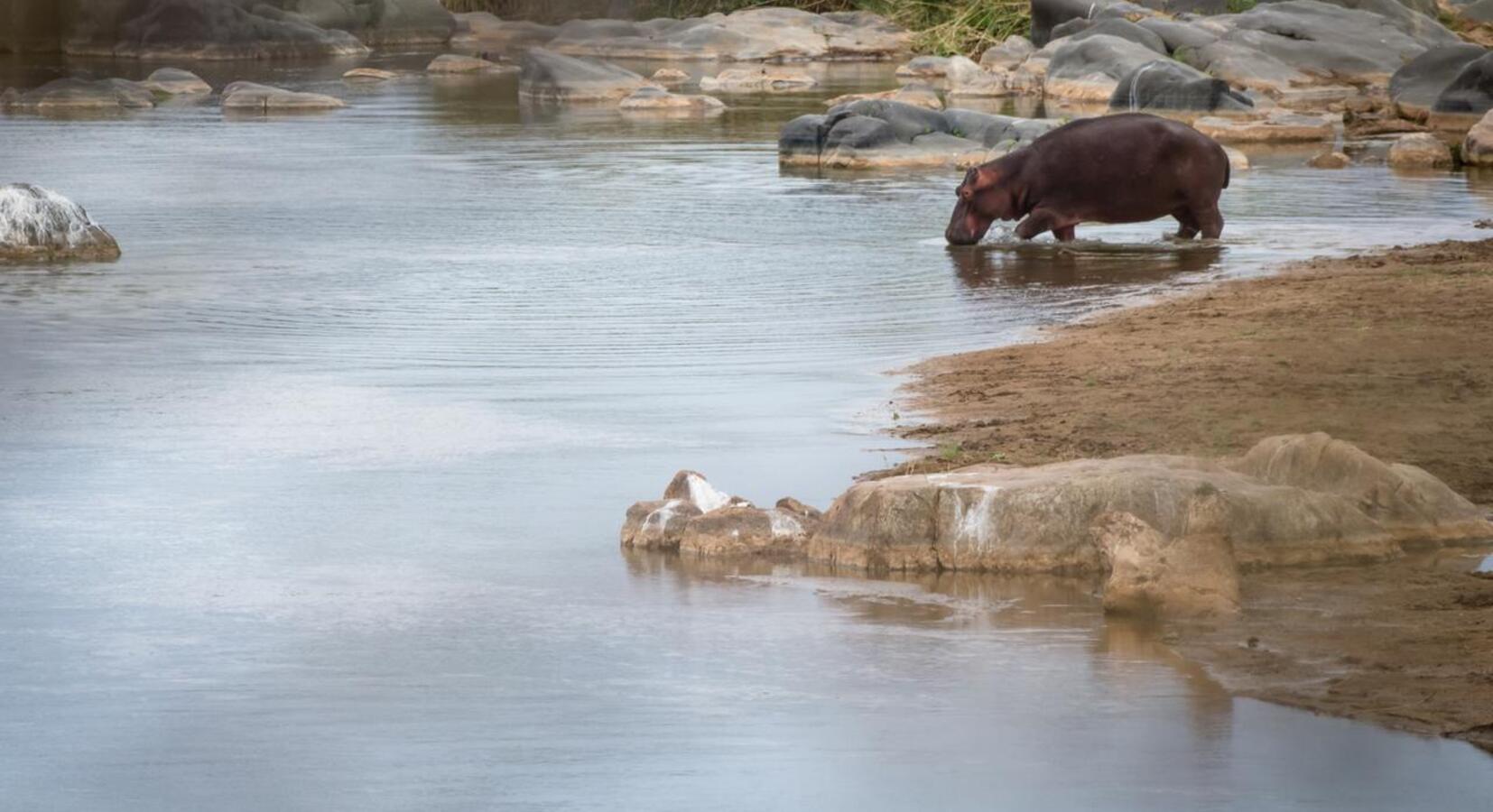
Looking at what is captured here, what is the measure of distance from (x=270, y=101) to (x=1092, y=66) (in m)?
12.1

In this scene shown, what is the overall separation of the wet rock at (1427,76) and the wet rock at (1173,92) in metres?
1.87

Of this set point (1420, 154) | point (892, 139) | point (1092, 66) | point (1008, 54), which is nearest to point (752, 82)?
point (1008, 54)

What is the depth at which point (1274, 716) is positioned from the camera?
5281mm

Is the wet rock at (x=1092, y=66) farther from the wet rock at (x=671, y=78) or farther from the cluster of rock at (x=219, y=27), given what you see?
the cluster of rock at (x=219, y=27)

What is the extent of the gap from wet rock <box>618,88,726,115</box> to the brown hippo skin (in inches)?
633

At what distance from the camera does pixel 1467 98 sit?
26109 millimetres

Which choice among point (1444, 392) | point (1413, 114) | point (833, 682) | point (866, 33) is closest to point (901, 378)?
point (1444, 392)

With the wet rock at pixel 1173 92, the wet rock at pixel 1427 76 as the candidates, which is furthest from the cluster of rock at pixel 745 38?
the wet rock at pixel 1427 76

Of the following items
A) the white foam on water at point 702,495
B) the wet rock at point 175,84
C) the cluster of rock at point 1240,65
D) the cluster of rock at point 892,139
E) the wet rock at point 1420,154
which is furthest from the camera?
the wet rock at point 175,84

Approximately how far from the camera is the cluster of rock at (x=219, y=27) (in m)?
46.8

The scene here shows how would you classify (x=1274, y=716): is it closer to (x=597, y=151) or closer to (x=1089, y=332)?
(x=1089, y=332)

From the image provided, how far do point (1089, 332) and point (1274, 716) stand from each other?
6.04m

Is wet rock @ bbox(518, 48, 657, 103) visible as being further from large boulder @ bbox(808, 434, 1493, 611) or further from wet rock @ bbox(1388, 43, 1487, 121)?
large boulder @ bbox(808, 434, 1493, 611)

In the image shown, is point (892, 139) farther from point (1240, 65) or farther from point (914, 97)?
point (1240, 65)
